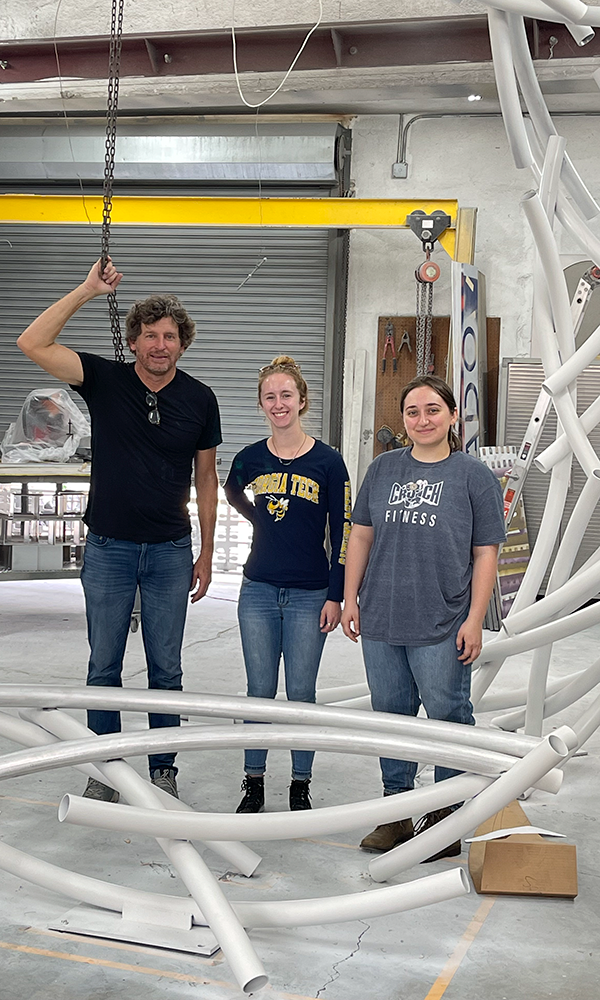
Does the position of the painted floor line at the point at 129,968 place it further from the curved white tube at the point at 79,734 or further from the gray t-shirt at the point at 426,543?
the gray t-shirt at the point at 426,543

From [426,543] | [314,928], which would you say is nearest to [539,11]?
[426,543]

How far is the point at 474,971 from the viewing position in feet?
7.04

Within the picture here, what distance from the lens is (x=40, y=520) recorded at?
614cm

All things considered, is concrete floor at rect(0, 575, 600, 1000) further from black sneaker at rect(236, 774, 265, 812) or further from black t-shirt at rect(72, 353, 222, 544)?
black t-shirt at rect(72, 353, 222, 544)

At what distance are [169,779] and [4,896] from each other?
0.69m

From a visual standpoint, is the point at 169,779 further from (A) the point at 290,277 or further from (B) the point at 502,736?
(A) the point at 290,277

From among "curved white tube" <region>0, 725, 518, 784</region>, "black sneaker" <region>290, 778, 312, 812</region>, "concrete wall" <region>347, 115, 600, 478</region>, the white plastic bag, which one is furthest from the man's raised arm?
"concrete wall" <region>347, 115, 600, 478</region>

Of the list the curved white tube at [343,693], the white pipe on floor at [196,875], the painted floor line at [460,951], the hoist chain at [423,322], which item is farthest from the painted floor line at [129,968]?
the hoist chain at [423,322]

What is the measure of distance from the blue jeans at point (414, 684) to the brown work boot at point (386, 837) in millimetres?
131

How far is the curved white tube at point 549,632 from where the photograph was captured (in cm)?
277

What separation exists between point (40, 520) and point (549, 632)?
4.16 meters

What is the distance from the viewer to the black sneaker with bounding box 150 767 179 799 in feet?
9.80

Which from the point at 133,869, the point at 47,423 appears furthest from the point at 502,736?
the point at 47,423

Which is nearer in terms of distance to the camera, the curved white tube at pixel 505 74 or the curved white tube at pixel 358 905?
the curved white tube at pixel 358 905
